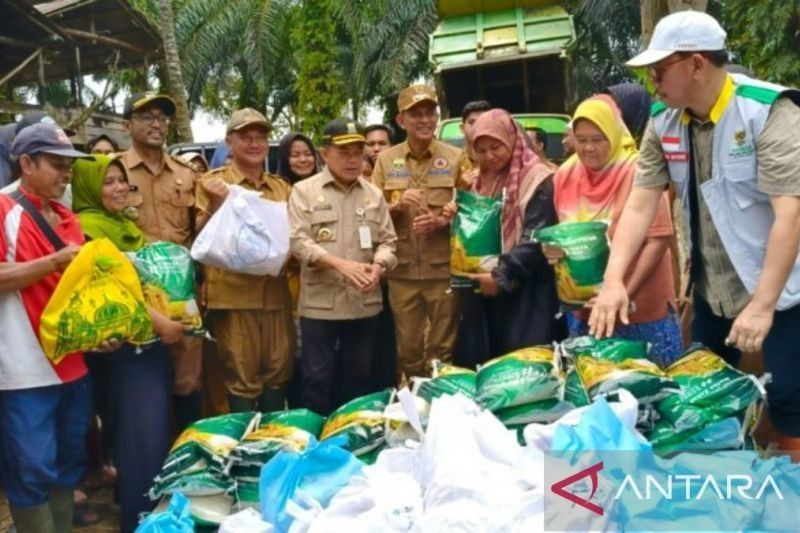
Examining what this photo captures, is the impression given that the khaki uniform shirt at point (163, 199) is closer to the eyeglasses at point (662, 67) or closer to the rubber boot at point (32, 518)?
the rubber boot at point (32, 518)

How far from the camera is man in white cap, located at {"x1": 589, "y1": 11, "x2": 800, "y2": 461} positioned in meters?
2.07

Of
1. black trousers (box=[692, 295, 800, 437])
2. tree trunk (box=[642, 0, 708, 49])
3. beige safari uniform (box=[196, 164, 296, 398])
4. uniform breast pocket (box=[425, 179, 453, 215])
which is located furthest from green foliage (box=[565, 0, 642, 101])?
black trousers (box=[692, 295, 800, 437])

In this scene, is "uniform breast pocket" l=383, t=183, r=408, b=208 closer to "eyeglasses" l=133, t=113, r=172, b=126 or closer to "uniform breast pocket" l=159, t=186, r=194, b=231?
"uniform breast pocket" l=159, t=186, r=194, b=231

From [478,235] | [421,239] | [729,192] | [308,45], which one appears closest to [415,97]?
[421,239]

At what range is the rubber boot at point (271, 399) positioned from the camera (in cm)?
373

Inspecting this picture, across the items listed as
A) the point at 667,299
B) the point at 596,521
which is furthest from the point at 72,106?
the point at 596,521

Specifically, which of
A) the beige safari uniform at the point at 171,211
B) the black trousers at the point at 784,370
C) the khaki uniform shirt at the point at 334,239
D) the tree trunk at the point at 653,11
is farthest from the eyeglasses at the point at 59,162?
the tree trunk at the point at 653,11

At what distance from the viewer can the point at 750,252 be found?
2.27 meters

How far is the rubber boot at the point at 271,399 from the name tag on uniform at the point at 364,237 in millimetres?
887

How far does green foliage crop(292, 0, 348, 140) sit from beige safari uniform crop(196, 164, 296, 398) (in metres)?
12.2

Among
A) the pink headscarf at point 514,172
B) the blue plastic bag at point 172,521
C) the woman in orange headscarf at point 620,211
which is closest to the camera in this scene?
the blue plastic bag at point 172,521

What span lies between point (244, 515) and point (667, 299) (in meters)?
1.91

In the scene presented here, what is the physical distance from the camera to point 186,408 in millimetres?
3537

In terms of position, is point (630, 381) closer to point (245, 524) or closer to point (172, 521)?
point (245, 524)
